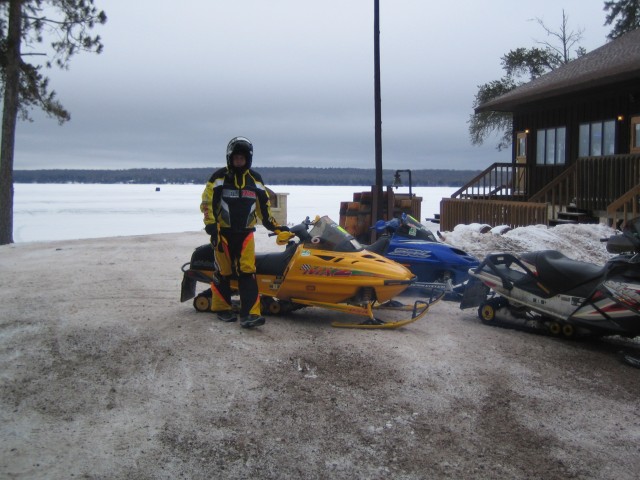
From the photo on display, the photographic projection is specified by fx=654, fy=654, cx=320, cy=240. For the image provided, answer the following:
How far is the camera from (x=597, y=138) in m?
19.4

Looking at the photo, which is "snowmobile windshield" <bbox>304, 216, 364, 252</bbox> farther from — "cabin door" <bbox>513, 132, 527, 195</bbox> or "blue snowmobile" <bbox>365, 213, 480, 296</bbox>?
"cabin door" <bbox>513, 132, 527, 195</bbox>

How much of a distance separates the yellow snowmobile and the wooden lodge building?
9486 mm

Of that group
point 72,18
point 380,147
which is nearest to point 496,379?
point 380,147

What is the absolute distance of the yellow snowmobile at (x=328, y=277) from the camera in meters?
6.66

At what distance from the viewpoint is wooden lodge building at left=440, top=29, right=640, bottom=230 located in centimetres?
1672

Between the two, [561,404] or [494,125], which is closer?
[561,404]

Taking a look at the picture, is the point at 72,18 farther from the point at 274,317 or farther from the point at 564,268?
the point at 564,268

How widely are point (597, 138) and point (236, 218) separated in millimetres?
15978

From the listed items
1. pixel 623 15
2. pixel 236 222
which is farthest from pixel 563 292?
pixel 623 15

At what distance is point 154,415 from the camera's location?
4391 millimetres

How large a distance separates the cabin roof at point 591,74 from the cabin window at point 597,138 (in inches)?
49.1

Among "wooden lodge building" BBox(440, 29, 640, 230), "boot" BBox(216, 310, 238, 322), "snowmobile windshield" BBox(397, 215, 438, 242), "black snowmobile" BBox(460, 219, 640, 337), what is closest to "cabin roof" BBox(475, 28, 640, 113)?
"wooden lodge building" BBox(440, 29, 640, 230)

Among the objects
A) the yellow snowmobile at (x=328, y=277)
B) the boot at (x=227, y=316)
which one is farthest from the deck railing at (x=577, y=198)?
the boot at (x=227, y=316)

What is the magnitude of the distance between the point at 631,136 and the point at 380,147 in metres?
8.55
